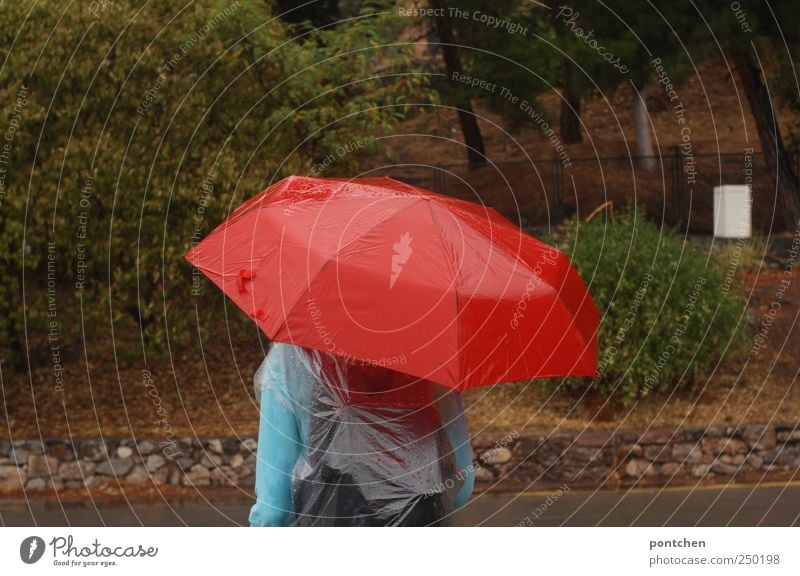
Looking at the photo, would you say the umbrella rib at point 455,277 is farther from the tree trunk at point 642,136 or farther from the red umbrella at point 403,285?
the tree trunk at point 642,136

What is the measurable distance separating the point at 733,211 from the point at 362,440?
12833mm

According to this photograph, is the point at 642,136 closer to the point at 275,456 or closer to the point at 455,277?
the point at 455,277

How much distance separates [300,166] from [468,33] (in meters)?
7.24

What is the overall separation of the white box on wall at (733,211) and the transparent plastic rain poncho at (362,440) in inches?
482

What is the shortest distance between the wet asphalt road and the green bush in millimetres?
1279

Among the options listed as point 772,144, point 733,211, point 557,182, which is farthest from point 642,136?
point 733,211

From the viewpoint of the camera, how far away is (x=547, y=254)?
4285 mm

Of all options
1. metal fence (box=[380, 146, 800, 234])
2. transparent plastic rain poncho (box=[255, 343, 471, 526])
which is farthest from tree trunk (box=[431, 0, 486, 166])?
transparent plastic rain poncho (box=[255, 343, 471, 526])

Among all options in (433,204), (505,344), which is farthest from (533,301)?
(433,204)

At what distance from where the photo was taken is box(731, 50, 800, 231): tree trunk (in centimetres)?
1605

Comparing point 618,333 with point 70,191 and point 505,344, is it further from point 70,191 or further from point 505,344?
point 505,344

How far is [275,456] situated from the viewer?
3.84m

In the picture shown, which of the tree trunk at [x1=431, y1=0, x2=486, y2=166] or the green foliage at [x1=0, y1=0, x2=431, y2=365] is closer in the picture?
the green foliage at [x1=0, y1=0, x2=431, y2=365]

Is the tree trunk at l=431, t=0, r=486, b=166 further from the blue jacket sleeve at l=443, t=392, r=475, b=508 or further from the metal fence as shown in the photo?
the blue jacket sleeve at l=443, t=392, r=475, b=508
